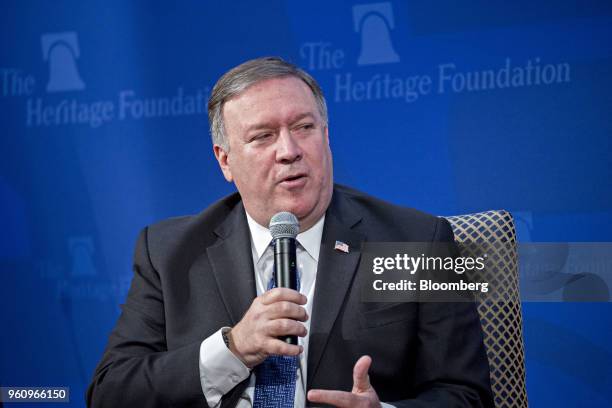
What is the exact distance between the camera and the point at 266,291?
77.9 inches

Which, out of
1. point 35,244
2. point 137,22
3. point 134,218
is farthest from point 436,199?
point 35,244

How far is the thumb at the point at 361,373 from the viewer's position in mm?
1715

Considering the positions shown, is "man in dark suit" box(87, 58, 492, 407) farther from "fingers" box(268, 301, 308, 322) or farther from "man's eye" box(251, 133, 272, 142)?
"fingers" box(268, 301, 308, 322)

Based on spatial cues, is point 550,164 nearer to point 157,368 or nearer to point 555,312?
point 555,312

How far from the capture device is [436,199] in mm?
3127

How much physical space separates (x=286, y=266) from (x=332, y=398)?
0.32 m

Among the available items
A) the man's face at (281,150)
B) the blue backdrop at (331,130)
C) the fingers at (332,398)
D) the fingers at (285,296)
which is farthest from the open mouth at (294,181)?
the blue backdrop at (331,130)

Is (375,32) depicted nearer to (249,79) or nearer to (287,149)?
(249,79)

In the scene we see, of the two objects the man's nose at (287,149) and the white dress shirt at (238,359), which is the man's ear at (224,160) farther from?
the man's nose at (287,149)

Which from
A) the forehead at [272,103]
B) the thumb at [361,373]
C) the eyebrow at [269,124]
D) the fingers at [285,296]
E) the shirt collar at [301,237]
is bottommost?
the thumb at [361,373]

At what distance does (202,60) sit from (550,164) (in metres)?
1.65

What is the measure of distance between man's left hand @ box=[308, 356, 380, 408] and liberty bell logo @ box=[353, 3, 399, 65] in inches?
70.3

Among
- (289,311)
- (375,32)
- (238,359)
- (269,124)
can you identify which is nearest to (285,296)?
(289,311)

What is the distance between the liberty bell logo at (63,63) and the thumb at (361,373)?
2453 millimetres
